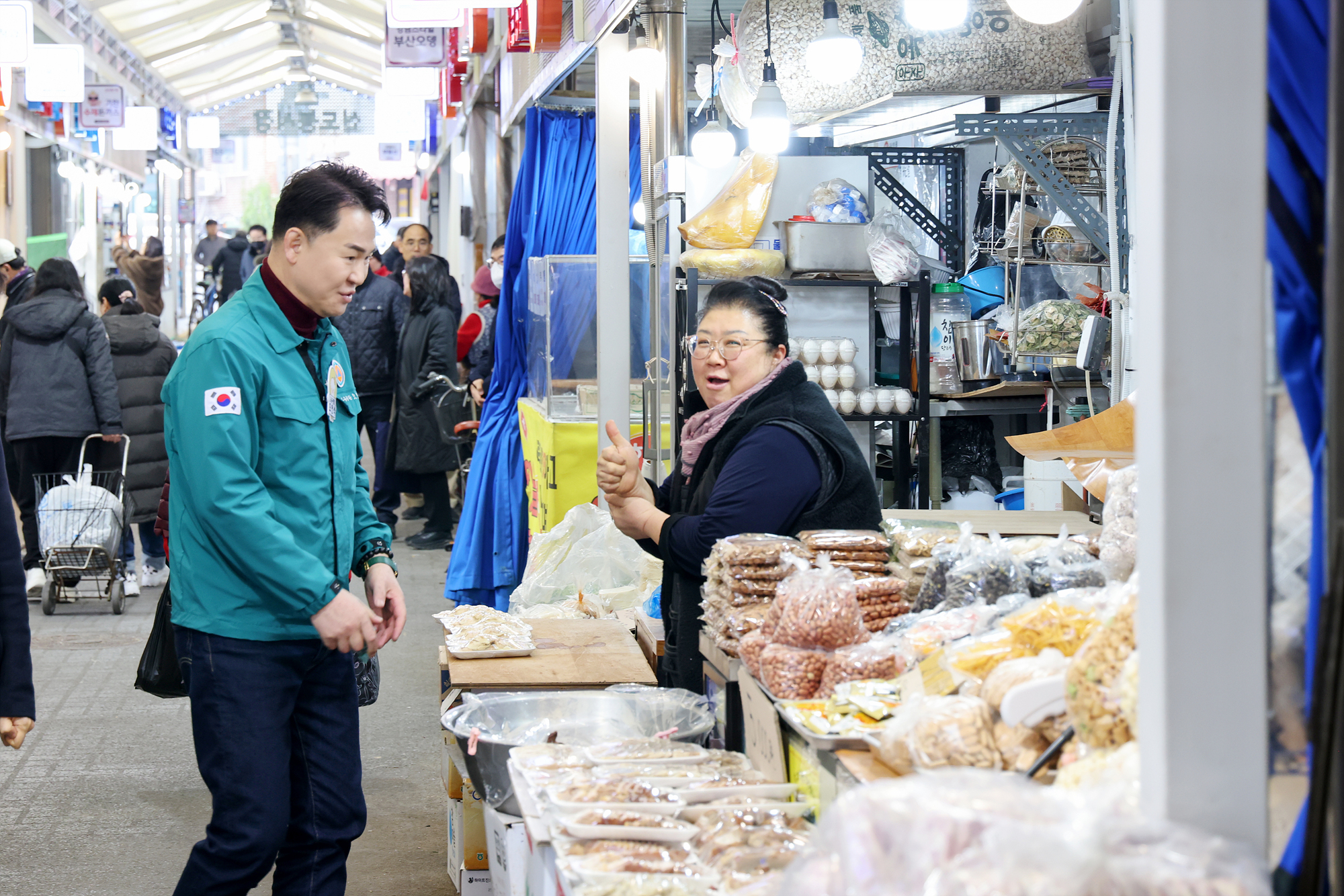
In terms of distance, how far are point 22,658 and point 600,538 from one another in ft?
8.94

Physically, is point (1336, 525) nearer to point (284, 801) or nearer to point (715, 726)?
point (715, 726)

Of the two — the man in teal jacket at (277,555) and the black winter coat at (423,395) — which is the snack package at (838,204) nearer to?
the man in teal jacket at (277,555)

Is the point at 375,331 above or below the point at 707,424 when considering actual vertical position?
above

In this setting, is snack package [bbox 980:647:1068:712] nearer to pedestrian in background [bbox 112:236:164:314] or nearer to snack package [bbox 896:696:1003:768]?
snack package [bbox 896:696:1003:768]

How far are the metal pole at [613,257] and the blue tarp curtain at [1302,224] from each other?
4370 mm

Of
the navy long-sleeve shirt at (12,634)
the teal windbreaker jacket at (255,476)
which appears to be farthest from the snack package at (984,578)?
the navy long-sleeve shirt at (12,634)

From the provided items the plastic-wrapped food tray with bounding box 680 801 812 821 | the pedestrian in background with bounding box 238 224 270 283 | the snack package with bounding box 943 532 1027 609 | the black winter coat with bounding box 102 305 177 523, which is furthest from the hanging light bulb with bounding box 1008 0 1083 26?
the pedestrian in background with bounding box 238 224 270 283

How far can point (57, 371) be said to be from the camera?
259 inches

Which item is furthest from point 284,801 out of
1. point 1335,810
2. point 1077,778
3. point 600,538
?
point 600,538

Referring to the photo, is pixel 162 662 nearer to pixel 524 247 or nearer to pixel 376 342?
pixel 524 247

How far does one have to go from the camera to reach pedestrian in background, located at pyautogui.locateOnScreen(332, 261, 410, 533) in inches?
337

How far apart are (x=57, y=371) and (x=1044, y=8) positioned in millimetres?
5270

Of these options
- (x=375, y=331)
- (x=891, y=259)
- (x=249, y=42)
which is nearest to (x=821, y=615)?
(x=891, y=259)

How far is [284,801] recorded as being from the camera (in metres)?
2.51
